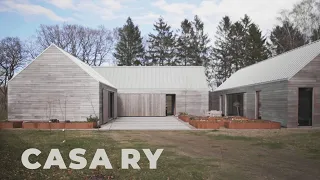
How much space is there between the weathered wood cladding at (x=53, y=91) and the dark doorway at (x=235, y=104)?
13.3m

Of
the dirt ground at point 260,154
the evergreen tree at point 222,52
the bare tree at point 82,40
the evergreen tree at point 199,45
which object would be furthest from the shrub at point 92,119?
the evergreen tree at point 222,52

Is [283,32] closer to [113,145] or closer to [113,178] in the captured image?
[113,145]

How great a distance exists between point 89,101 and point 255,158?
12029 mm

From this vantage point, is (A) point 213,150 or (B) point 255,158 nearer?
(B) point 255,158

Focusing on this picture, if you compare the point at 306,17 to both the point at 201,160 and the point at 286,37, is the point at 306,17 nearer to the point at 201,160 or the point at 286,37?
the point at 286,37

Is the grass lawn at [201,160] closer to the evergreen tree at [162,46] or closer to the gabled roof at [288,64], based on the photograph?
the gabled roof at [288,64]

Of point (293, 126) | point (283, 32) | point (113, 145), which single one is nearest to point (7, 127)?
point (113, 145)

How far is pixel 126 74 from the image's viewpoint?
31.5 m

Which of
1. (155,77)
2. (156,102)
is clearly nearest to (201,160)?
(156,102)

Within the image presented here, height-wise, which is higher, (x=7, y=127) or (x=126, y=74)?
(x=126, y=74)

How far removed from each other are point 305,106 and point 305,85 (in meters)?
1.25

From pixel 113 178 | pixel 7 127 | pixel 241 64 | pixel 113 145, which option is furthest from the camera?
pixel 241 64

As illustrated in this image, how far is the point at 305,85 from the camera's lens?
16.6 metres

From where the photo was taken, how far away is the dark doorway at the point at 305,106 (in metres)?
16.8
